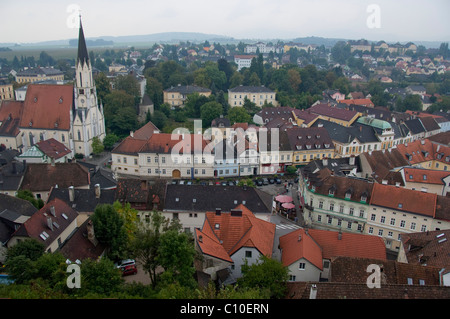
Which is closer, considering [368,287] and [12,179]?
[368,287]

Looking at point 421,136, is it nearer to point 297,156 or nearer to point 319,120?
point 319,120

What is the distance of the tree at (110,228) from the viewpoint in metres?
26.5

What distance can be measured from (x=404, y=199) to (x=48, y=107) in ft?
168

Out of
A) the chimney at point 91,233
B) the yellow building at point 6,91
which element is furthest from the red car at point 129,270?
the yellow building at point 6,91

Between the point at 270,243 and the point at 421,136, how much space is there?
5556cm

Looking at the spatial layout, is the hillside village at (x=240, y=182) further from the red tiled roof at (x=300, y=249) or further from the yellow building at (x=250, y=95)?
the yellow building at (x=250, y=95)

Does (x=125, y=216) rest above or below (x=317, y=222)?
above

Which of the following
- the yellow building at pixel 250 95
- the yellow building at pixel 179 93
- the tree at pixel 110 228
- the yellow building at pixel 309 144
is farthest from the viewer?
the yellow building at pixel 250 95

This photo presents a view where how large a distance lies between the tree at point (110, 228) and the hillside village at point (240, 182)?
0.44m

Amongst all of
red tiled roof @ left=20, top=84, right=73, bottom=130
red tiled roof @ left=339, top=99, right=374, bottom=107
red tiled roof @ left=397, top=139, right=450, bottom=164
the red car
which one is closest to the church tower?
red tiled roof @ left=20, top=84, right=73, bottom=130

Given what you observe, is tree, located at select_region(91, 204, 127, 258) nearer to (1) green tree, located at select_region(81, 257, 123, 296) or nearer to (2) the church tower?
(1) green tree, located at select_region(81, 257, 123, 296)

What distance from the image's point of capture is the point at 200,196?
34.2 metres

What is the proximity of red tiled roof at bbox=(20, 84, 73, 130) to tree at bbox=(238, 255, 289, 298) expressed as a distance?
43.6 metres

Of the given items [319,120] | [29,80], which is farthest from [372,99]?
[29,80]
